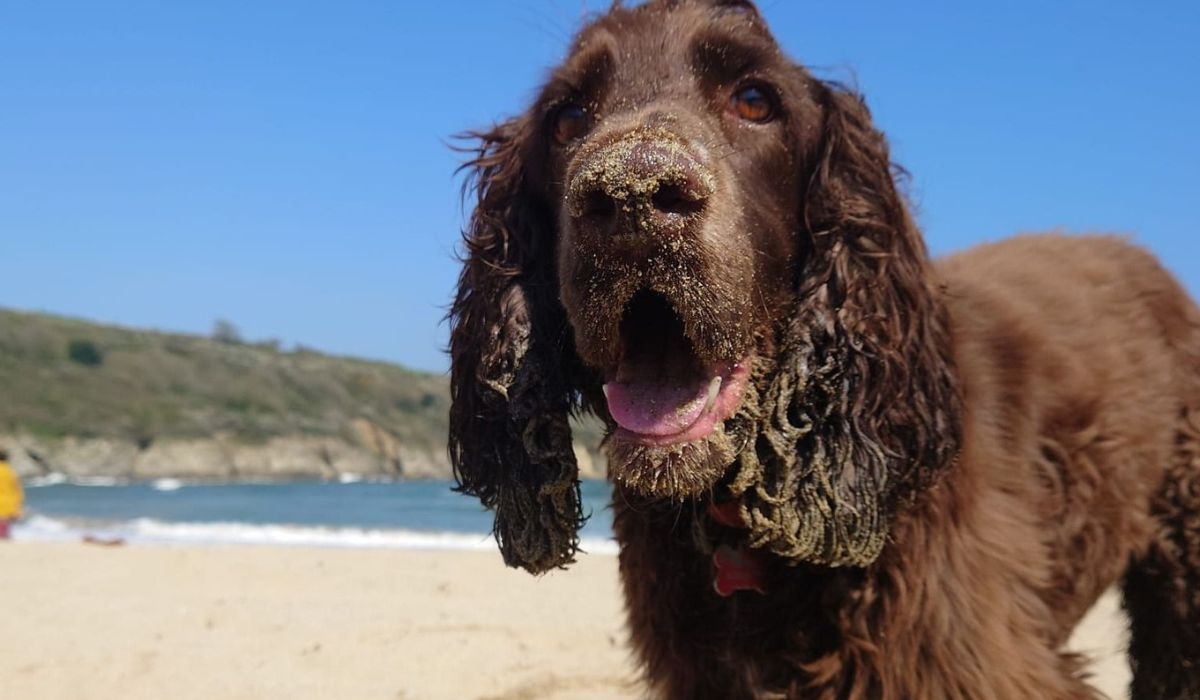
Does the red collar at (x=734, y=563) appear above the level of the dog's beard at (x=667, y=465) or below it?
below

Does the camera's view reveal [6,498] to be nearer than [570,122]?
No

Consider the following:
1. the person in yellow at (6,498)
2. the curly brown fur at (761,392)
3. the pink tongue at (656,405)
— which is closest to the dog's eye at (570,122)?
the curly brown fur at (761,392)

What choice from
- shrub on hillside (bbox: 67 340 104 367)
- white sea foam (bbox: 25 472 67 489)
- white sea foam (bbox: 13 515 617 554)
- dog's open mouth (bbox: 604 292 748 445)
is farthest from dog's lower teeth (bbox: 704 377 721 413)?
shrub on hillside (bbox: 67 340 104 367)

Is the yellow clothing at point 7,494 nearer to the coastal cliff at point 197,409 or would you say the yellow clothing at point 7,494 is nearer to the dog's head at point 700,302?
the dog's head at point 700,302

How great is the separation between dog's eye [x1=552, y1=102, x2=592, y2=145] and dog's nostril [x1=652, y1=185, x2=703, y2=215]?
0.73 metres

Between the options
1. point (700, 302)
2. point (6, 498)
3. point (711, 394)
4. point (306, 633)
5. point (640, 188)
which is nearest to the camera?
point (640, 188)

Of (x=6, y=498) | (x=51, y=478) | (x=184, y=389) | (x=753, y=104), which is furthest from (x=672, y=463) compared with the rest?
(x=184, y=389)

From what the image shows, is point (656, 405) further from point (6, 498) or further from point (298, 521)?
point (298, 521)

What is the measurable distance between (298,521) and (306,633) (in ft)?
63.8

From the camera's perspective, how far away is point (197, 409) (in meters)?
79.0

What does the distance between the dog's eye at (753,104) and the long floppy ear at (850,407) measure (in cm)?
33

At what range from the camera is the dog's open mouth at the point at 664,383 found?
8.19 feet

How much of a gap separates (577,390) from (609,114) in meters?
0.79

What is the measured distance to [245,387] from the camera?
84812mm
